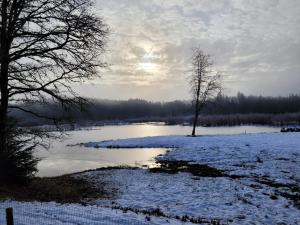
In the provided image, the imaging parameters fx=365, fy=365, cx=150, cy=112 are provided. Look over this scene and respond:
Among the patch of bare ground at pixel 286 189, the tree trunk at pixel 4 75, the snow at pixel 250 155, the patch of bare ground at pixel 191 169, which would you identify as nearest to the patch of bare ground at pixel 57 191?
the tree trunk at pixel 4 75

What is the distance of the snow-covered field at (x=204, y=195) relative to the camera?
11844mm

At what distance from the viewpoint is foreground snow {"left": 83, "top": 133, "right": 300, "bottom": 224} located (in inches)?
606

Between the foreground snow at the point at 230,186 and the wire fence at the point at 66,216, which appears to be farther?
the foreground snow at the point at 230,186

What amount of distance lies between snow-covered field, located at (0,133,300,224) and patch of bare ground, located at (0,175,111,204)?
1.02 m

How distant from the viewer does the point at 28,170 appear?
1848cm

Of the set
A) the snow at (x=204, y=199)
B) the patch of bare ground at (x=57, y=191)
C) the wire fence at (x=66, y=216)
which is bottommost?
the snow at (x=204, y=199)

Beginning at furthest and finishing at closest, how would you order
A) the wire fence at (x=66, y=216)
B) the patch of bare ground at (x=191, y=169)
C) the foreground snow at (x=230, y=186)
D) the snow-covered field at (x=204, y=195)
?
the patch of bare ground at (x=191, y=169)
the foreground snow at (x=230, y=186)
the snow-covered field at (x=204, y=195)
the wire fence at (x=66, y=216)

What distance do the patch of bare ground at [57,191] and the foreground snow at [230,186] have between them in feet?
4.35

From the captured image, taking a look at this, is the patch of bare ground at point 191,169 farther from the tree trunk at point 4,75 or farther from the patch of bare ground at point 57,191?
the tree trunk at point 4,75

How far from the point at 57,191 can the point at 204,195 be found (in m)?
7.44

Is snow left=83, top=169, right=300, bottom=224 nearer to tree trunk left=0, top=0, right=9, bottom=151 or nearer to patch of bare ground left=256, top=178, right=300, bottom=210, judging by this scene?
patch of bare ground left=256, top=178, right=300, bottom=210

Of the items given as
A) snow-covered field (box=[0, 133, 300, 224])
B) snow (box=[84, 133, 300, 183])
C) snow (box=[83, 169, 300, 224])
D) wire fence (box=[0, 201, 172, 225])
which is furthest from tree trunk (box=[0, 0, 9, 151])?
snow (box=[84, 133, 300, 183])

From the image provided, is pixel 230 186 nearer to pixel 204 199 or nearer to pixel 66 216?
pixel 204 199

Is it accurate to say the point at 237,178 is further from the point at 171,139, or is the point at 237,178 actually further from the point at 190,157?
the point at 171,139
